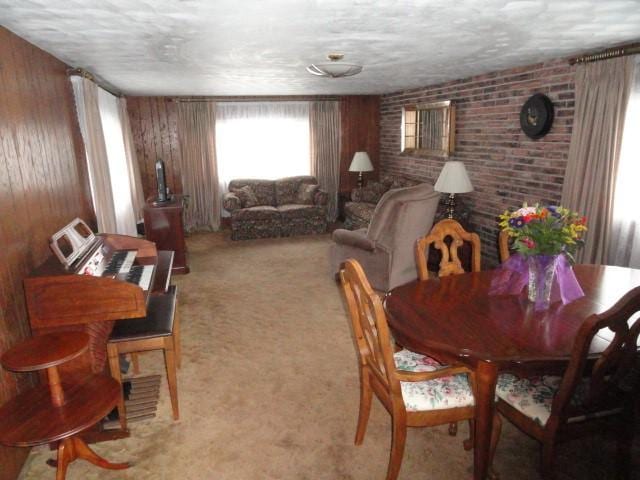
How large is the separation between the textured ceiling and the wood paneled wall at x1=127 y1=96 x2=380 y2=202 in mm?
2530

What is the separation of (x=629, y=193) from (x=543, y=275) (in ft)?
6.37

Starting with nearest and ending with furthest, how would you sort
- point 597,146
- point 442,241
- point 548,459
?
point 548,459 → point 442,241 → point 597,146

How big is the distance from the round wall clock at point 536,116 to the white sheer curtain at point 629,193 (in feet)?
2.30

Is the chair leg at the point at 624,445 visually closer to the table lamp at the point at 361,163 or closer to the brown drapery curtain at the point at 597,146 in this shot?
the brown drapery curtain at the point at 597,146

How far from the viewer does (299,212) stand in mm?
6551

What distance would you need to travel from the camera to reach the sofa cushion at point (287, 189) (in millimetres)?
6934

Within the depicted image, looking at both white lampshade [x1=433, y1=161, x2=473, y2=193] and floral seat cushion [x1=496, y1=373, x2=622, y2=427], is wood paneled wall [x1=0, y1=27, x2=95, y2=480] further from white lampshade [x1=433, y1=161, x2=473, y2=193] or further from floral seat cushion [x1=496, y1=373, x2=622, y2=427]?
white lampshade [x1=433, y1=161, x2=473, y2=193]

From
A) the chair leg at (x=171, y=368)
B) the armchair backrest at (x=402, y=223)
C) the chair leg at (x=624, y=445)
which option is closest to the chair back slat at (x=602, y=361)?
the chair leg at (x=624, y=445)

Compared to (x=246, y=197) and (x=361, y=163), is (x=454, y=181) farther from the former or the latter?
(x=246, y=197)

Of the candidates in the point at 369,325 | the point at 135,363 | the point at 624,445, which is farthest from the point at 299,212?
the point at 624,445

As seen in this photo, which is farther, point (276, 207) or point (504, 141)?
point (276, 207)

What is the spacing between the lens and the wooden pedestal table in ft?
5.69

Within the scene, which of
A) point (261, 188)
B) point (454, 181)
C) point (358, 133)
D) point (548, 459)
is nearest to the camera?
point (548, 459)

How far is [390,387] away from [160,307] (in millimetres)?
1507
